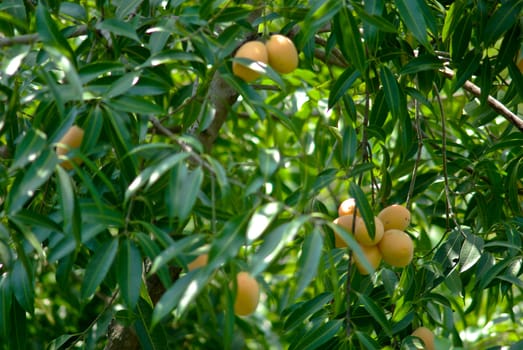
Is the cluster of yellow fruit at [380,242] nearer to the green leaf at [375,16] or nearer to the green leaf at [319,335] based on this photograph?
the green leaf at [319,335]

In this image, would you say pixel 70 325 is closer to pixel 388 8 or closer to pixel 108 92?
pixel 388 8

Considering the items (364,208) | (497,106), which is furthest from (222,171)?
(497,106)

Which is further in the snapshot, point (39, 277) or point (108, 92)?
point (39, 277)

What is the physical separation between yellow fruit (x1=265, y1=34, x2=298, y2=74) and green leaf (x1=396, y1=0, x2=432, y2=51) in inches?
6.6

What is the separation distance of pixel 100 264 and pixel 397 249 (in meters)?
0.48

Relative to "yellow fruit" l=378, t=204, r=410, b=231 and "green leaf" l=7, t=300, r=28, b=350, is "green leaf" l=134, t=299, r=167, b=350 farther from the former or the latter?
"yellow fruit" l=378, t=204, r=410, b=231

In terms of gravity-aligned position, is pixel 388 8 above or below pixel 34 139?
below

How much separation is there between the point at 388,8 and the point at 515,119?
0.33m

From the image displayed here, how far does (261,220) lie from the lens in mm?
926

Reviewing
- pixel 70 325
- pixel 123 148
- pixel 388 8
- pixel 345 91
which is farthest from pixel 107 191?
pixel 70 325

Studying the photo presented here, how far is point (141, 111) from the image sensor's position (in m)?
1.12

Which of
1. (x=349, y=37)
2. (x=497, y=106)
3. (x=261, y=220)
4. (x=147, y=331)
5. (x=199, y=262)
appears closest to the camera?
(x=261, y=220)

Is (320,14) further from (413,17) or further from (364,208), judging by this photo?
(364,208)

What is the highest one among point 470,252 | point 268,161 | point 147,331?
point 268,161
